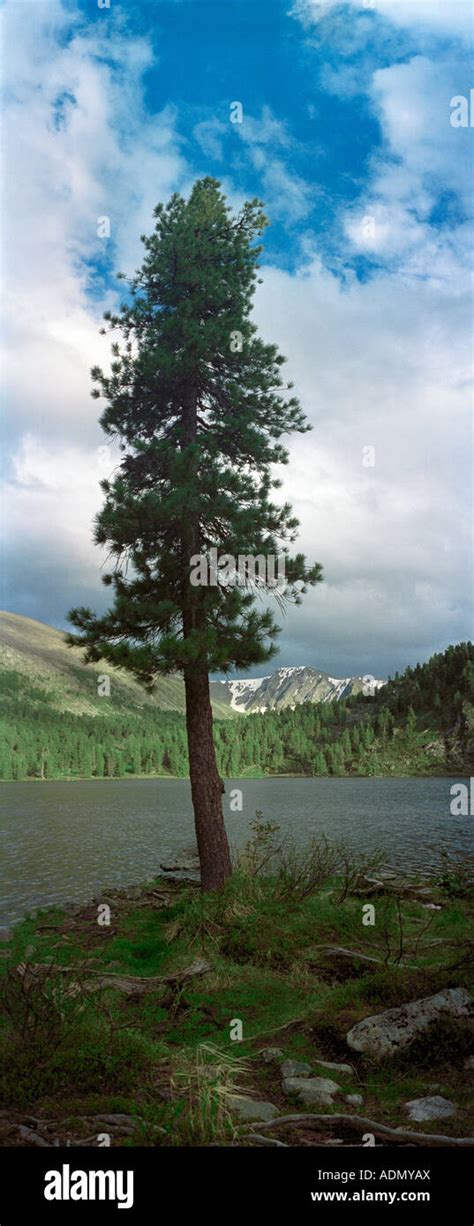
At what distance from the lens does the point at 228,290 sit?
16516 mm

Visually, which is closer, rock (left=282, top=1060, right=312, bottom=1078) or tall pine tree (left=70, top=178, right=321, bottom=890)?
rock (left=282, top=1060, right=312, bottom=1078)

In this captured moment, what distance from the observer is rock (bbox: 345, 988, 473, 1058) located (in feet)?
24.0

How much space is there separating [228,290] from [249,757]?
612 feet

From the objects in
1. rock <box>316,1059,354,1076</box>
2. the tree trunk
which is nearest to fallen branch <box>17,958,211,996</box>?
rock <box>316,1059,354,1076</box>

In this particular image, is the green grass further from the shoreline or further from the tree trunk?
the shoreline

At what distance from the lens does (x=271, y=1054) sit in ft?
25.1

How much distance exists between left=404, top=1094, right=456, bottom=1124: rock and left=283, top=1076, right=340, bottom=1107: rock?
77 centimetres

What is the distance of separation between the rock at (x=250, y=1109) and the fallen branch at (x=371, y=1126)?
92 millimetres

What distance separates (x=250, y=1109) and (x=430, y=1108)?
5.53 ft

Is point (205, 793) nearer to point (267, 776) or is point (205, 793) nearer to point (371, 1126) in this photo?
point (371, 1126)

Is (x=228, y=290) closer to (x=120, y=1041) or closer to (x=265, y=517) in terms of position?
(x=265, y=517)

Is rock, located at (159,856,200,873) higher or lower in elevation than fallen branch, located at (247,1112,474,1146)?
lower

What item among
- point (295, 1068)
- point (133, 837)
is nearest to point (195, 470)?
point (295, 1068)

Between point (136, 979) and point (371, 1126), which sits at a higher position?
point (371, 1126)
